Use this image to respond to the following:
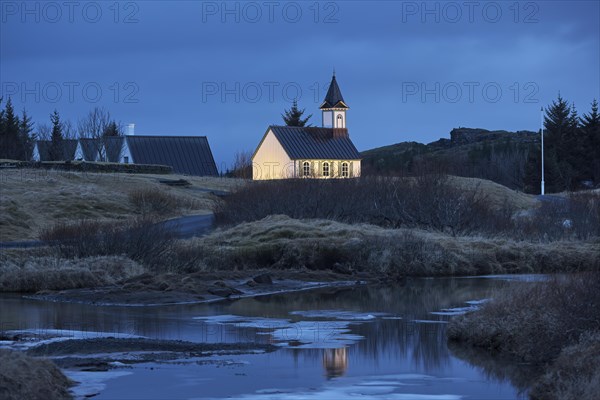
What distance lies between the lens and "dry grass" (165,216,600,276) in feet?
130

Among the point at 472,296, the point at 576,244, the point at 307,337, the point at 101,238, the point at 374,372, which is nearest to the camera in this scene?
the point at 374,372

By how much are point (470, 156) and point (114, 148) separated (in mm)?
53252

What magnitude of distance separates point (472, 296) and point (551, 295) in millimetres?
10983

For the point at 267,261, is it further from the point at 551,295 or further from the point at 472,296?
the point at 551,295

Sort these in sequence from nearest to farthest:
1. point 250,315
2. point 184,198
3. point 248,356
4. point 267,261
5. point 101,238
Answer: point 248,356
point 250,315
point 101,238
point 267,261
point 184,198

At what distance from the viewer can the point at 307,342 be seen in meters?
22.2

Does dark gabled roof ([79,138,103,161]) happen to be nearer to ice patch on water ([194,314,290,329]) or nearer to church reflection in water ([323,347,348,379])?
ice patch on water ([194,314,290,329])

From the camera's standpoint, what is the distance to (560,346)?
19281 millimetres

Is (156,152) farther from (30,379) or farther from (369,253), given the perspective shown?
(30,379)

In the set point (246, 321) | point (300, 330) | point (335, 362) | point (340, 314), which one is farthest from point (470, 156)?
point (335, 362)

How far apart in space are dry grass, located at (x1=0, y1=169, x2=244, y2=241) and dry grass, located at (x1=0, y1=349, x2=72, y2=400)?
2961cm

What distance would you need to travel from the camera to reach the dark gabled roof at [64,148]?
326 ft

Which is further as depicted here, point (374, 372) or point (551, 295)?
point (551, 295)

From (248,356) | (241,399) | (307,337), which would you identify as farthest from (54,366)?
(307,337)
